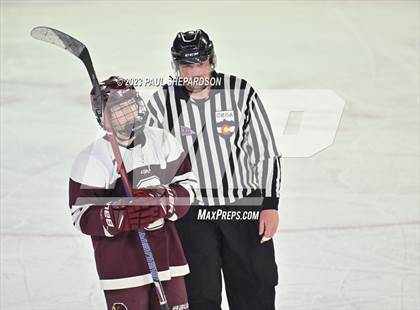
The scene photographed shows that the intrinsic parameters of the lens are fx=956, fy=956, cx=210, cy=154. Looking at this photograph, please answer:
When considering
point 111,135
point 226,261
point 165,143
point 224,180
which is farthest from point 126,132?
point 226,261

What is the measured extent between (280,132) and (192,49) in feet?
7.85

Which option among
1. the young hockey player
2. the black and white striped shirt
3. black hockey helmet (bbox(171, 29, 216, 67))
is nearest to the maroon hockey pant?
the young hockey player

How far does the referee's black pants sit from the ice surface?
1.68ft

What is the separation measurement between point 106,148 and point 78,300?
122cm

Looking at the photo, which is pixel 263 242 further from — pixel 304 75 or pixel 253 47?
pixel 253 47

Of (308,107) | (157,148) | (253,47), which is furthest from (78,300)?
(253,47)

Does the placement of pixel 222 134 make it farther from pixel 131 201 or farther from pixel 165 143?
pixel 131 201

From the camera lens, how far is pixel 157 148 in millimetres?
2875

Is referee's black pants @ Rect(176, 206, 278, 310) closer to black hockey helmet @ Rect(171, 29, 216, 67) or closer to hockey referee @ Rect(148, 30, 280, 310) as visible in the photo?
hockey referee @ Rect(148, 30, 280, 310)

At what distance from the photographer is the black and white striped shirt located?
3.24 m

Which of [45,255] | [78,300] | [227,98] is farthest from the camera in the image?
[45,255]

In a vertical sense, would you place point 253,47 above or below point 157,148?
below

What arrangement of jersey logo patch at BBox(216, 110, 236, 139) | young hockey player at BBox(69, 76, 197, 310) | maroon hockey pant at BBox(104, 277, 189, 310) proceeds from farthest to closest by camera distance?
jersey logo patch at BBox(216, 110, 236, 139)
maroon hockey pant at BBox(104, 277, 189, 310)
young hockey player at BBox(69, 76, 197, 310)

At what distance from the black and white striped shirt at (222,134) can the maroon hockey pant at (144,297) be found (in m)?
0.46
